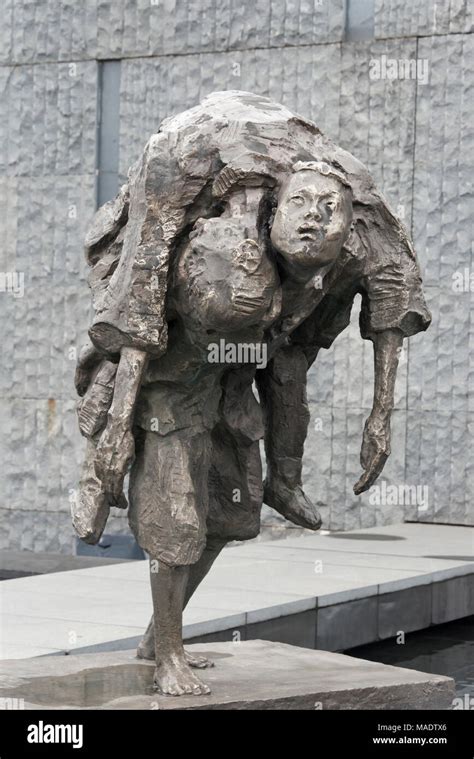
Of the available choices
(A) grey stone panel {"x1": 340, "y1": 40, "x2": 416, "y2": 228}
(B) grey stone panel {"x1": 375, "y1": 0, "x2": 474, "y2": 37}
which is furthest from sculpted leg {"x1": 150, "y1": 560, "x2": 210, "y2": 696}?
(B) grey stone panel {"x1": 375, "y1": 0, "x2": 474, "y2": 37}

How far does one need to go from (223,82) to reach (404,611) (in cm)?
472

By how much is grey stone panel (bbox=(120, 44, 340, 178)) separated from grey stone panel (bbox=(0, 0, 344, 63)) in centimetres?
9

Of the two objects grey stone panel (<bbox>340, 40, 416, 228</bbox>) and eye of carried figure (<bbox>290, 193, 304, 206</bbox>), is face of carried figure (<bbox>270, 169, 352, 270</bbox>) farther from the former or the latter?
grey stone panel (<bbox>340, 40, 416, 228</bbox>)

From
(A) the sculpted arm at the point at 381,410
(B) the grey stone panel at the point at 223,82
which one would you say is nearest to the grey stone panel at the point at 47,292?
(B) the grey stone panel at the point at 223,82

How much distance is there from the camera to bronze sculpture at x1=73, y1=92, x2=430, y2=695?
4.45m

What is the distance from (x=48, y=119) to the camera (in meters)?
11.2

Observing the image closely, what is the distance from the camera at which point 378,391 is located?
497 centimetres

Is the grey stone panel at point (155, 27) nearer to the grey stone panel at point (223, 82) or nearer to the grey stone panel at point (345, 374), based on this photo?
the grey stone panel at point (223, 82)

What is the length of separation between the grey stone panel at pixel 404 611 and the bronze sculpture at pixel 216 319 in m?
2.28

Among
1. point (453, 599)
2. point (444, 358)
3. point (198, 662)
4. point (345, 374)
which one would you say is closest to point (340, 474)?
point (345, 374)

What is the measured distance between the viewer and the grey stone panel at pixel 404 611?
746 centimetres

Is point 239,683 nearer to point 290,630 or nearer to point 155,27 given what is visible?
point 290,630

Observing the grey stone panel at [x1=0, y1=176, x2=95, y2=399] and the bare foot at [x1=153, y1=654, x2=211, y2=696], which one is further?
the grey stone panel at [x1=0, y1=176, x2=95, y2=399]

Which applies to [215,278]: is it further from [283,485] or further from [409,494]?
[409,494]
